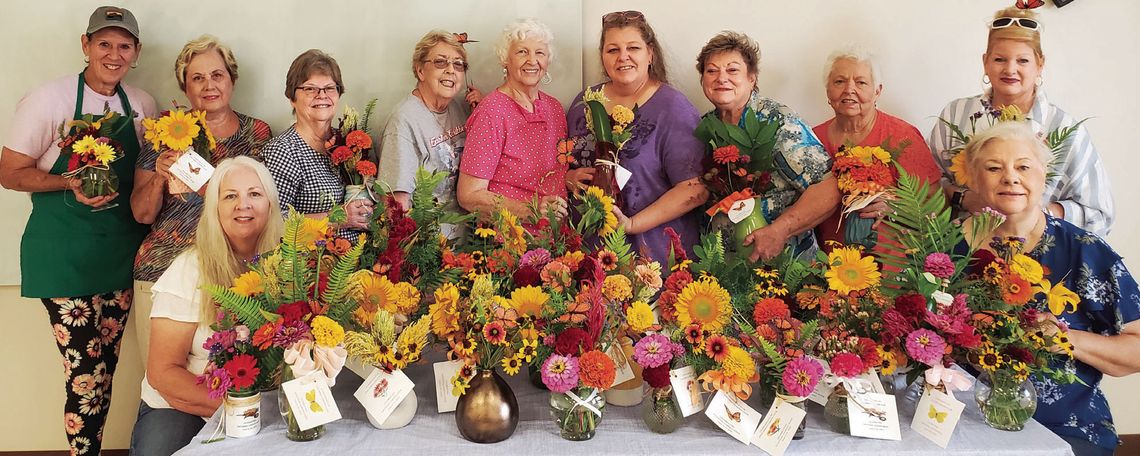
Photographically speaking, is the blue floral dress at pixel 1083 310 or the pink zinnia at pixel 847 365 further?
the blue floral dress at pixel 1083 310

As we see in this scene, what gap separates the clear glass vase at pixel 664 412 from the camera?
1614 mm

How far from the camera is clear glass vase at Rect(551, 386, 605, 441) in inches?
62.0

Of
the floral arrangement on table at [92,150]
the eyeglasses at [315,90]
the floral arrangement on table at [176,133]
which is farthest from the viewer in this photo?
the eyeglasses at [315,90]

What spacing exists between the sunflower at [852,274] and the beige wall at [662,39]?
156 centimetres

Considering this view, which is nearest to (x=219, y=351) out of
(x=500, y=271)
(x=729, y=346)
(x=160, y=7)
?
(x=500, y=271)

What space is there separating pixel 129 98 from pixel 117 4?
1.36 feet

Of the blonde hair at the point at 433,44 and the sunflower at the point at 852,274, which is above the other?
the blonde hair at the point at 433,44

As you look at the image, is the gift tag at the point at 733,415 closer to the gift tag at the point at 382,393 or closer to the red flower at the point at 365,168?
the gift tag at the point at 382,393

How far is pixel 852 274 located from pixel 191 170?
6.03ft

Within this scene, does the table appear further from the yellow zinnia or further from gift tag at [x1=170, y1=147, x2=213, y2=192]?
gift tag at [x1=170, y1=147, x2=213, y2=192]

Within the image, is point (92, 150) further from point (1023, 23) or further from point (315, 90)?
point (1023, 23)

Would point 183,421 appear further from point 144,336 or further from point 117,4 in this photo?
point 117,4

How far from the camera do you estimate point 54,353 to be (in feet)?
10.5

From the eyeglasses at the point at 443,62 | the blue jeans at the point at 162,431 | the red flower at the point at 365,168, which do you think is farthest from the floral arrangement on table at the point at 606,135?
the blue jeans at the point at 162,431
